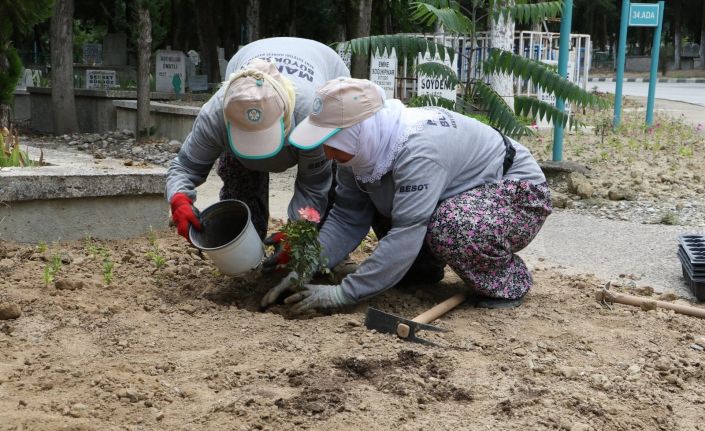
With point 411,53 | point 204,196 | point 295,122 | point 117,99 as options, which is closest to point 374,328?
point 295,122

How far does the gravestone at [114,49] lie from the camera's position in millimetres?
24062

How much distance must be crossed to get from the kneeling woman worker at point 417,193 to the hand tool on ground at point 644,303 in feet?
1.26

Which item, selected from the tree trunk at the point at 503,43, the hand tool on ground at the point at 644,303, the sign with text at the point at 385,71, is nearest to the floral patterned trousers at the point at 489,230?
the hand tool on ground at the point at 644,303

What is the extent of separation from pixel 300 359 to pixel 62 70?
11.7 metres

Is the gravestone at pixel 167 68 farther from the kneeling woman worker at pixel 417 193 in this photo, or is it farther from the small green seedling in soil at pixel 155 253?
the kneeling woman worker at pixel 417 193

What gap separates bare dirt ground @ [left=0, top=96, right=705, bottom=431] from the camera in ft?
8.69

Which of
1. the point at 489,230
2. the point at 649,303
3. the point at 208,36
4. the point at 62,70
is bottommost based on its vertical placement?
the point at 649,303

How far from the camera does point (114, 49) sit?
79.2 feet

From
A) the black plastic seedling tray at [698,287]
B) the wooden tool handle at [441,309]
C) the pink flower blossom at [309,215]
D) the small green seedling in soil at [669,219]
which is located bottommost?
the small green seedling in soil at [669,219]

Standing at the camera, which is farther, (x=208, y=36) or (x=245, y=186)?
(x=208, y=36)

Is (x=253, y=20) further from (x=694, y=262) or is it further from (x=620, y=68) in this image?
(x=694, y=262)

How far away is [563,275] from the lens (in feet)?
16.0

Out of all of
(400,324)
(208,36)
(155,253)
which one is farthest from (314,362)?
(208,36)

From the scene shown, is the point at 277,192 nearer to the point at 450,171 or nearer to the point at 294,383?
the point at 450,171
